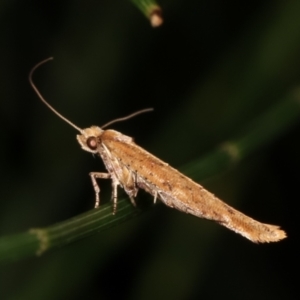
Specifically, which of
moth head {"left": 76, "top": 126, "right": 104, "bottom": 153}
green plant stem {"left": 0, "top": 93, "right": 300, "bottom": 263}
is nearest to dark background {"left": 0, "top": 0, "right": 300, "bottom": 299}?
green plant stem {"left": 0, "top": 93, "right": 300, "bottom": 263}

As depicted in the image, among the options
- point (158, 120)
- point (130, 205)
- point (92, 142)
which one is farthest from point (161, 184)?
point (158, 120)

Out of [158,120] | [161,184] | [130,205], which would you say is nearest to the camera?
[161,184]

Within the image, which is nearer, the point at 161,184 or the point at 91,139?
the point at 161,184

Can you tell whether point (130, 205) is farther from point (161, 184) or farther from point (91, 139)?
point (91, 139)

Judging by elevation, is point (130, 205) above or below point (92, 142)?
below

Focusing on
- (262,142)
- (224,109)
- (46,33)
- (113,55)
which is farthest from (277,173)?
(46,33)

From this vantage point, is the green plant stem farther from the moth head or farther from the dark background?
the dark background

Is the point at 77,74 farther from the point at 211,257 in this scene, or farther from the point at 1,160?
the point at 211,257
